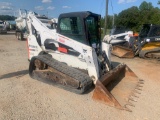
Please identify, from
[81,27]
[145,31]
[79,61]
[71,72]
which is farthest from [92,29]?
[145,31]

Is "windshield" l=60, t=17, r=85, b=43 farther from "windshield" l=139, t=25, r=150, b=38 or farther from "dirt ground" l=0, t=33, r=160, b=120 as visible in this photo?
"windshield" l=139, t=25, r=150, b=38

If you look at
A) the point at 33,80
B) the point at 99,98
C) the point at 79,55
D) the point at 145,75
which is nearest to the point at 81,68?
the point at 79,55

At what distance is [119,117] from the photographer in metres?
4.06

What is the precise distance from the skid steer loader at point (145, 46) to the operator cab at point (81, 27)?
4.98 m

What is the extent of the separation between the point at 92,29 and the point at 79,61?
1.05 m

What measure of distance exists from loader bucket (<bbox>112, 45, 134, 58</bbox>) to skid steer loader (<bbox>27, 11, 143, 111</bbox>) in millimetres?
4289

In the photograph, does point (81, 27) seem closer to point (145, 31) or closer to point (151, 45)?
point (151, 45)

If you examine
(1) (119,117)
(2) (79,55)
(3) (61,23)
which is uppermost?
(3) (61,23)

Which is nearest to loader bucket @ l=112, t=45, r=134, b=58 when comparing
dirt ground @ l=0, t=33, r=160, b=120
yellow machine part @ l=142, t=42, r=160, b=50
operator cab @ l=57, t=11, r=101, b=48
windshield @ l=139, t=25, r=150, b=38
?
yellow machine part @ l=142, t=42, r=160, b=50

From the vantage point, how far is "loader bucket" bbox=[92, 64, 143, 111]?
4.54 metres

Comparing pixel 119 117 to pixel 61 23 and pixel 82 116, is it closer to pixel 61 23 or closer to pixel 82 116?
pixel 82 116

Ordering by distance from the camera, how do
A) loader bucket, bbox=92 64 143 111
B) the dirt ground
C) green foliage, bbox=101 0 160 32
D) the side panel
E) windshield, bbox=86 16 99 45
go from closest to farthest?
the dirt ground
loader bucket, bbox=92 64 143 111
windshield, bbox=86 16 99 45
the side panel
green foliage, bbox=101 0 160 32

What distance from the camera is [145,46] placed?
1041 cm

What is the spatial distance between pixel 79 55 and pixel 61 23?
117cm
